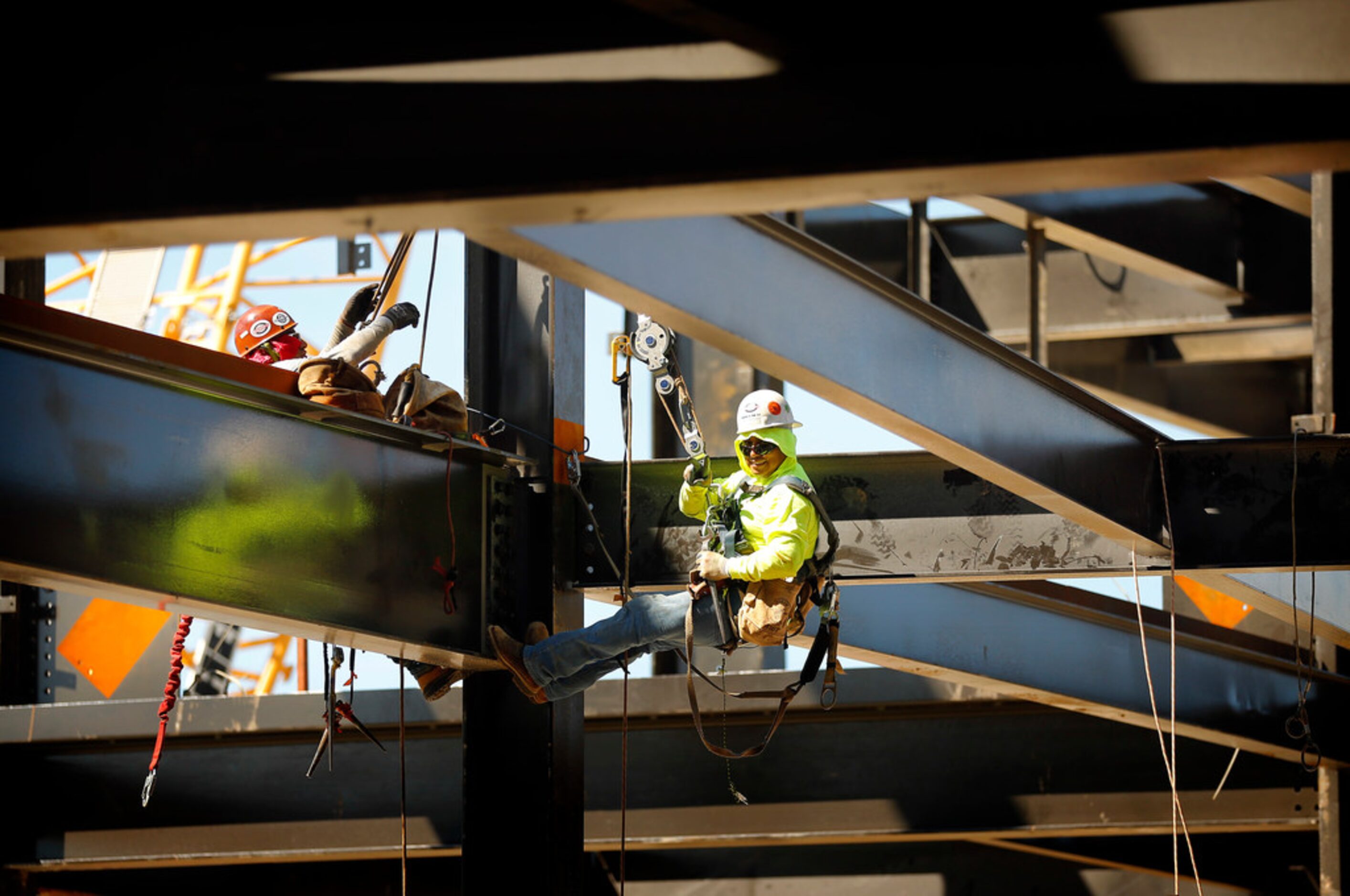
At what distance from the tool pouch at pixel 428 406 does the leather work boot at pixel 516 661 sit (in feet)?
3.64

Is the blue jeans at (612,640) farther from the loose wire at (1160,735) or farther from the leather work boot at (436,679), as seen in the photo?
the loose wire at (1160,735)

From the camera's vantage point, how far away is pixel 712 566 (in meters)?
8.71

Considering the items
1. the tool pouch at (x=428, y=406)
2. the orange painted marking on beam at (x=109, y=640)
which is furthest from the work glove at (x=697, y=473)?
the orange painted marking on beam at (x=109, y=640)

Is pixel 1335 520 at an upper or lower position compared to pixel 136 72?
lower

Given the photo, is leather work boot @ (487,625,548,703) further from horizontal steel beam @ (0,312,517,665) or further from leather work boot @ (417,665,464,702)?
leather work boot @ (417,665,464,702)

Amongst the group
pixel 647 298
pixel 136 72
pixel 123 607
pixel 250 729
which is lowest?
pixel 250 729

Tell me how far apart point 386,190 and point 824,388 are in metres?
2.88

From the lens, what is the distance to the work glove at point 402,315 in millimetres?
9398

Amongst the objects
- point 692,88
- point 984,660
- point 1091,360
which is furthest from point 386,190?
point 1091,360

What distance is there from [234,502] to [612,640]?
Answer: 7.10 feet

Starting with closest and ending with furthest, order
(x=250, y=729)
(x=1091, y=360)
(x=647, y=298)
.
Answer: (x=647, y=298) → (x=250, y=729) → (x=1091, y=360)

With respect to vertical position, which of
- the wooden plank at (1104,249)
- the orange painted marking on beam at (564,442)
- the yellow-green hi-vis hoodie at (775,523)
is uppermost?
the wooden plank at (1104,249)

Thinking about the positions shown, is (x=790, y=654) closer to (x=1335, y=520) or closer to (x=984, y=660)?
(x=984, y=660)

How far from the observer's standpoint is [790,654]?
14.8 meters
